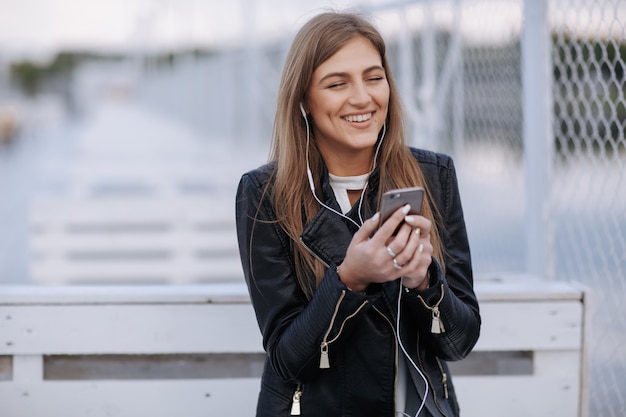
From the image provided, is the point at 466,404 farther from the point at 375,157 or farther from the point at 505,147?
the point at 505,147

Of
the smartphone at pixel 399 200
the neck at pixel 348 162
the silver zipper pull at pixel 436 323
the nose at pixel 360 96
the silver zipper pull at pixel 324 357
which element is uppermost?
the nose at pixel 360 96

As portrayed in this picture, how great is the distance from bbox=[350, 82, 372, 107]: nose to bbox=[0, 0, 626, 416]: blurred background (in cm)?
30

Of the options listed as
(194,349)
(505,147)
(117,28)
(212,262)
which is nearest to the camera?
(194,349)

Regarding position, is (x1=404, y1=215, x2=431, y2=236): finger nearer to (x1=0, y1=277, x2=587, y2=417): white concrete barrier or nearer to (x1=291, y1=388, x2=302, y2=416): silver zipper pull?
(x1=291, y1=388, x2=302, y2=416): silver zipper pull

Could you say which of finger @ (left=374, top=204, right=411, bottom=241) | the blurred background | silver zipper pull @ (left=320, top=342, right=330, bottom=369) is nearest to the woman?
silver zipper pull @ (left=320, top=342, right=330, bottom=369)

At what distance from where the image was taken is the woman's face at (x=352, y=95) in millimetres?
1827

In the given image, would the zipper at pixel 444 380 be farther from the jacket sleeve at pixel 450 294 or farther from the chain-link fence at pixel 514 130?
the chain-link fence at pixel 514 130

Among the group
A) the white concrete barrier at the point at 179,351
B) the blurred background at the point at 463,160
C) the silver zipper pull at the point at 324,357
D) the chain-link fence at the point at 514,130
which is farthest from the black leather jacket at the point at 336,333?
the chain-link fence at the point at 514,130

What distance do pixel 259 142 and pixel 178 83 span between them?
13.4 meters

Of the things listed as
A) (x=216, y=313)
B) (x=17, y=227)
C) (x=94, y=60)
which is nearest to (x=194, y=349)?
(x=216, y=313)

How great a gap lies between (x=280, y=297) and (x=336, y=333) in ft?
0.57

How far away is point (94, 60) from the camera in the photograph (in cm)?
8469

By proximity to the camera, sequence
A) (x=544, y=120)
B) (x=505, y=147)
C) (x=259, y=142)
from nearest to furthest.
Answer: (x=544, y=120) < (x=505, y=147) < (x=259, y=142)

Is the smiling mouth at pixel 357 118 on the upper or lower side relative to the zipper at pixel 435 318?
upper
